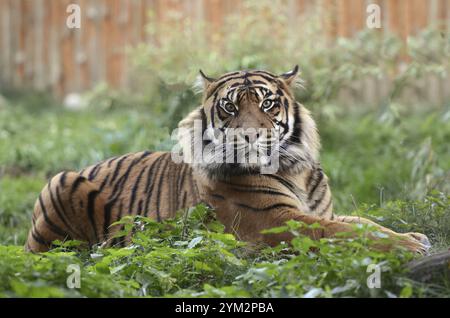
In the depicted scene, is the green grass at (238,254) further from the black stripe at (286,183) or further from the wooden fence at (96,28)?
the wooden fence at (96,28)

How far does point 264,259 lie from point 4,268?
60.2 inches

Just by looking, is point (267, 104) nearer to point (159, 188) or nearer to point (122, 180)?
point (159, 188)

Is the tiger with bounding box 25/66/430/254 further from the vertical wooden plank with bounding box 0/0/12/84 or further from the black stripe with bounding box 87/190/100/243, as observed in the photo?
the vertical wooden plank with bounding box 0/0/12/84

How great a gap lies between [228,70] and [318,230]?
3902 millimetres

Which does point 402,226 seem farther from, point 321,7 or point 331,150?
point 321,7

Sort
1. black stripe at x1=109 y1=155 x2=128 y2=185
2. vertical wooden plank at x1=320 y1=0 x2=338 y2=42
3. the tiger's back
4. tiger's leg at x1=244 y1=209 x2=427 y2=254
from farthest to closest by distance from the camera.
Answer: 1. vertical wooden plank at x1=320 y1=0 x2=338 y2=42
2. black stripe at x1=109 y1=155 x2=128 y2=185
3. the tiger's back
4. tiger's leg at x1=244 y1=209 x2=427 y2=254

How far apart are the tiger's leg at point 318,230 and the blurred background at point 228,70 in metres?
0.41

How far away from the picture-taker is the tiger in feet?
16.6

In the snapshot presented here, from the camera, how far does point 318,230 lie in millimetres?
4672

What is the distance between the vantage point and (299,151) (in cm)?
532

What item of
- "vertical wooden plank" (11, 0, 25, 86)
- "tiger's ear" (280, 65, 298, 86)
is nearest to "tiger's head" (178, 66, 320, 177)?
"tiger's ear" (280, 65, 298, 86)

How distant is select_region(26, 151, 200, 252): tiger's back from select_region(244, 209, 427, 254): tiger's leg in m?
0.78

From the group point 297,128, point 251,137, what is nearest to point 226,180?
point 251,137
